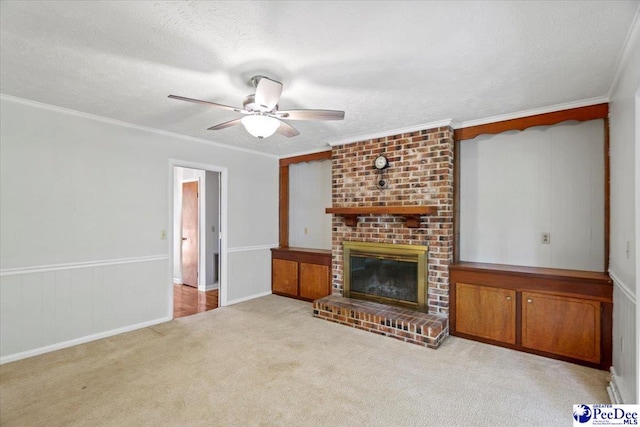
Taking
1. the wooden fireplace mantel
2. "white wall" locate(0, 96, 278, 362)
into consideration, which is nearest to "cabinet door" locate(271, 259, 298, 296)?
the wooden fireplace mantel

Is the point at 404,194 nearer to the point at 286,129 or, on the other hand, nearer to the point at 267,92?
the point at 286,129

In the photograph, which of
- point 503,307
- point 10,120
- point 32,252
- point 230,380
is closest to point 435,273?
point 503,307

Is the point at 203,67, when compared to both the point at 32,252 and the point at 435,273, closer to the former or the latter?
the point at 32,252

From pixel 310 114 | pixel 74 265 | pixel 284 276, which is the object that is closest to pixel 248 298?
pixel 284 276

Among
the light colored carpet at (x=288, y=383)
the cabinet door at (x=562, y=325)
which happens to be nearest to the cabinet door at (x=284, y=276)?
the light colored carpet at (x=288, y=383)

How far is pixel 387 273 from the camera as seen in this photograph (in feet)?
13.2

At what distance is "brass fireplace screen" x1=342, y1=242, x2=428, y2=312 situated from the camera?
3.75m

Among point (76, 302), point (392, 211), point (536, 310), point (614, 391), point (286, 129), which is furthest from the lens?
point (392, 211)

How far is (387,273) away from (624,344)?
7.30 feet

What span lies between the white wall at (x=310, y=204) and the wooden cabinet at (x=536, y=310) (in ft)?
7.49

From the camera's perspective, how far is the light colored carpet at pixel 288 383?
2.11 m

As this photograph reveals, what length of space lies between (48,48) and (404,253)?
368cm

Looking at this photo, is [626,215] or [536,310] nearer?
[626,215]

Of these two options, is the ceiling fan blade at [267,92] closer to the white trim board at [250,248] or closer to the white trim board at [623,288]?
the white trim board at [623,288]
